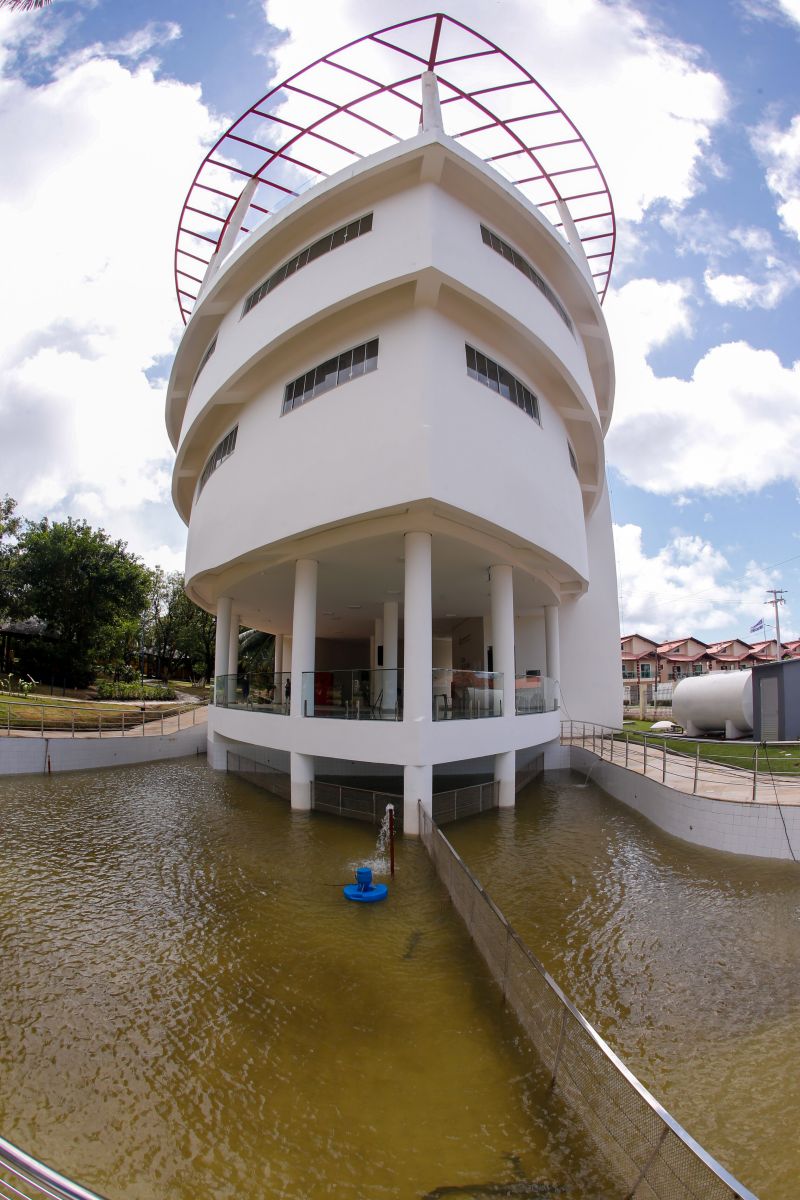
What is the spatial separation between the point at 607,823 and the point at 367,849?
5.99m

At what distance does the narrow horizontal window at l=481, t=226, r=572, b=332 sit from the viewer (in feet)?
47.3

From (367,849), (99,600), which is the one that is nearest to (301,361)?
(367,849)

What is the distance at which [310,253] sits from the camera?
14.6 metres

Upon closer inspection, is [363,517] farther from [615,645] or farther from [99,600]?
[99,600]

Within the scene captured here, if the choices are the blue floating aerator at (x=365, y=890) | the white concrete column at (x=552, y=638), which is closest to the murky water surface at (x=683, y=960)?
the blue floating aerator at (x=365, y=890)

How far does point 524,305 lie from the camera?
46.5 feet

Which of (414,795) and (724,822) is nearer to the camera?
(724,822)

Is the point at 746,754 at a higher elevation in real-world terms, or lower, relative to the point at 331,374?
lower

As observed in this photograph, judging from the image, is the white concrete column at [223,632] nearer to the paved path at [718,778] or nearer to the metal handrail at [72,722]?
the metal handrail at [72,722]

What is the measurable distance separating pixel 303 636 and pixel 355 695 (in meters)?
2.19

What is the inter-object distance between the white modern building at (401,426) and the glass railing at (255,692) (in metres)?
0.11

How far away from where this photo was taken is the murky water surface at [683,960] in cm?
443

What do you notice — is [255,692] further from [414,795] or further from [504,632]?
[504,632]

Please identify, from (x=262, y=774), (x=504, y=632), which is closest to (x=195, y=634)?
(x=262, y=774)
